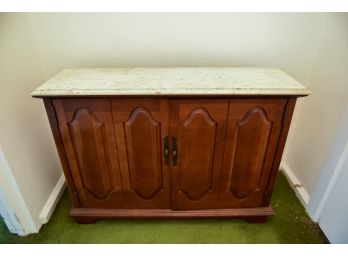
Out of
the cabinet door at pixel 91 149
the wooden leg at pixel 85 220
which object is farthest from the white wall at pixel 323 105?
the wooden leg at pixel 85 220

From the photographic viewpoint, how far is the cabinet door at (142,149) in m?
1.09

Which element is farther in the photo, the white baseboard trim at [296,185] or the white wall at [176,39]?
the white baseboard trim at [296,185]

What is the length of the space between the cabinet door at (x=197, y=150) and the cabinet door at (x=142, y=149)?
60 millimetres

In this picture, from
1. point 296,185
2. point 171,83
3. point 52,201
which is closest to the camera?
point 171,83

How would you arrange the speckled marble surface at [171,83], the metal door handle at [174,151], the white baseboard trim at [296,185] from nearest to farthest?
the speckled marble surface at [171,83] < the metal door handle at [174,151] < the white baseboard trim at [296,185]

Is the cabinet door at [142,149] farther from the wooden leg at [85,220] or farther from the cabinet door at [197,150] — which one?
the wooden leg at [85,220]

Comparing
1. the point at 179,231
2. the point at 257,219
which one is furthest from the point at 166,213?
the point at 257,219

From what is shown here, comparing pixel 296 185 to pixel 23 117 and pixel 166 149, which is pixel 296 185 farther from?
pixel 23 117

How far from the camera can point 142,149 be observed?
120 cm

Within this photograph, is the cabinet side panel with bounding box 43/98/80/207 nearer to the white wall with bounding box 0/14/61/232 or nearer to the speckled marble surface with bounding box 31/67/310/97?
the speckled marble surface with bounding box 31/67/310/97

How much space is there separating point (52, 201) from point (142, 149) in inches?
34.0

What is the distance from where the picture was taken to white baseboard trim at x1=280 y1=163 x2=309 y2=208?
5.29 ft
